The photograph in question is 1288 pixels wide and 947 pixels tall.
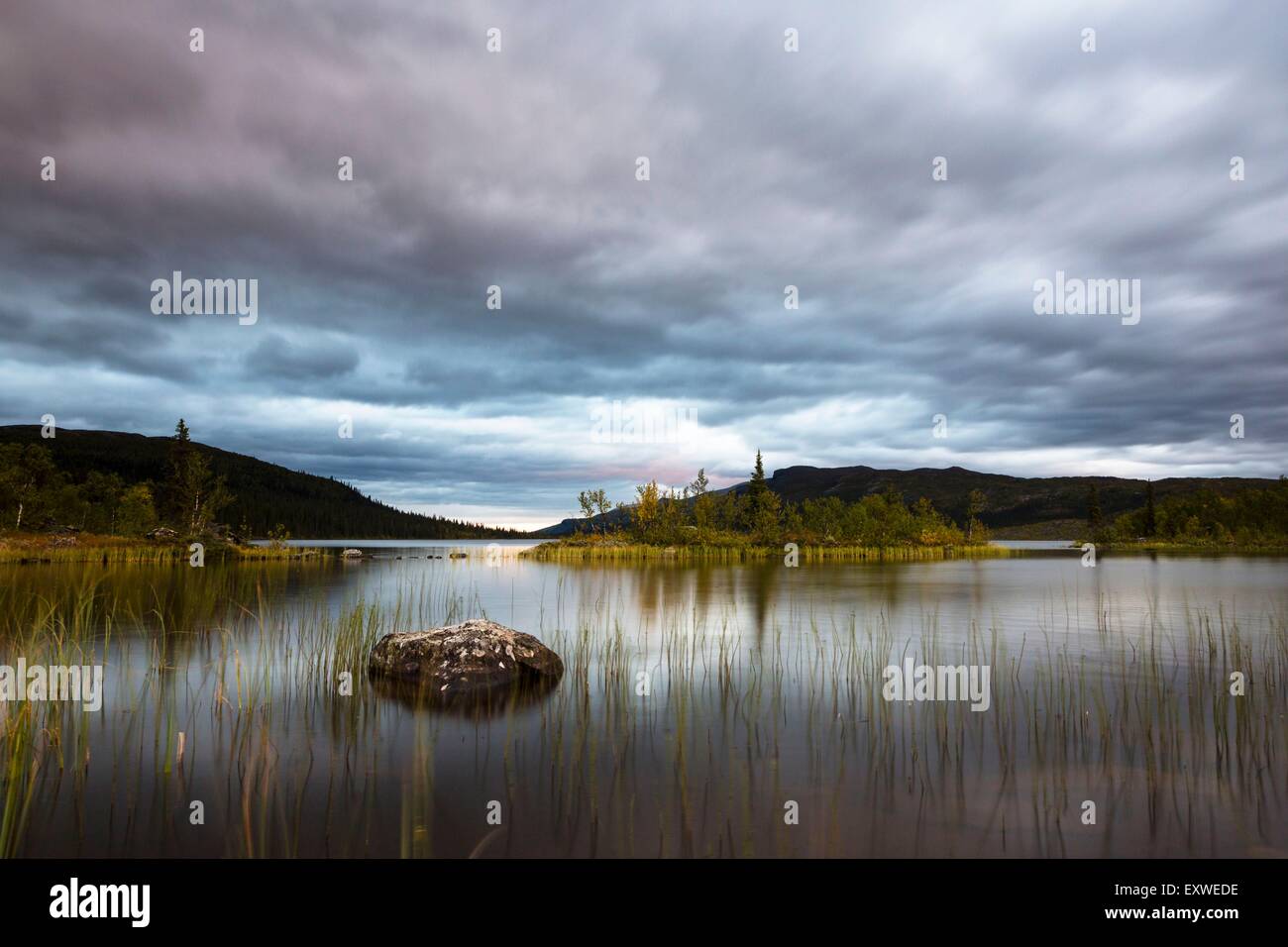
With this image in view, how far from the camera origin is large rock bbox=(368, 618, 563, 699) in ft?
36.0

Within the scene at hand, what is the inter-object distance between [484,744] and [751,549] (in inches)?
2439

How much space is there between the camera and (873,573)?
42.1 meters

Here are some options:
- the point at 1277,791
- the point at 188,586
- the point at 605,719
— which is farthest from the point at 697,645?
the point at 188,586

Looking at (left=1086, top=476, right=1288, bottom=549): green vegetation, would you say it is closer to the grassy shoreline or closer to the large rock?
the large rock

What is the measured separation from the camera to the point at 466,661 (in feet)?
36.7

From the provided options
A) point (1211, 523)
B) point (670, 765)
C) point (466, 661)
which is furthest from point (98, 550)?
point (1211, 523)

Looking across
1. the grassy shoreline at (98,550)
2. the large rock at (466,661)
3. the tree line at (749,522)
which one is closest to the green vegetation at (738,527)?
the tree line at (749,522)

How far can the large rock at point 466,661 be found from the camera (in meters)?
11.0

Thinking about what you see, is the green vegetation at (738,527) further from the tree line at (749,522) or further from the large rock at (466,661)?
the large rock at (466,661)

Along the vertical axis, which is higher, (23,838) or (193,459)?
(193,459)

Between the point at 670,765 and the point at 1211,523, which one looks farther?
the point at 1211,523

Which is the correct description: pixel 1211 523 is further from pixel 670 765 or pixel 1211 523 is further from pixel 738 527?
pixel 670 765
